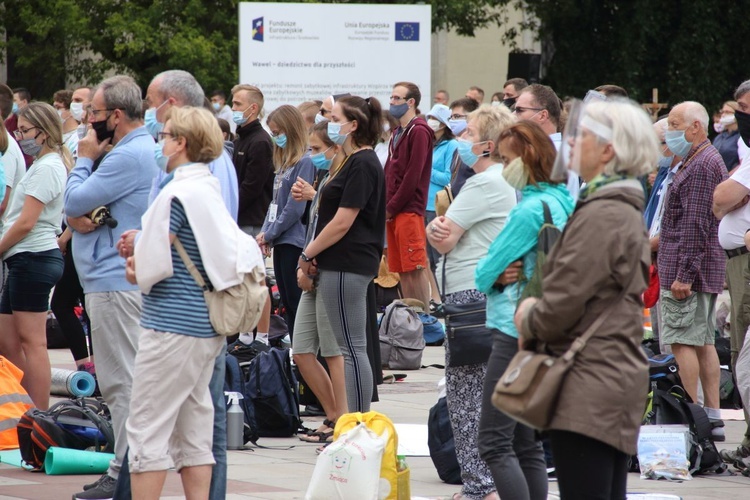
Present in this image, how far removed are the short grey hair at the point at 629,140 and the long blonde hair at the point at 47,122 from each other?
4.51 metres

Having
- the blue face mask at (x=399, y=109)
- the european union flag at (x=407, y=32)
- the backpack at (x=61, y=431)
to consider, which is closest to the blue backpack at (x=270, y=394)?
the backpack at (x=61, y=431)

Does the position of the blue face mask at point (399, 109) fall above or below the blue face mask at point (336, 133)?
below

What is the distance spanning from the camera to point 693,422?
7410 mm

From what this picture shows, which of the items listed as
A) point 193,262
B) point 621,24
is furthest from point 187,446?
point 621,24

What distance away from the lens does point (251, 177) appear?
10641 mm

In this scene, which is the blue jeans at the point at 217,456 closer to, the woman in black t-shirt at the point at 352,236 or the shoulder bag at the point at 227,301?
the shoulder bag at the point at 227,301

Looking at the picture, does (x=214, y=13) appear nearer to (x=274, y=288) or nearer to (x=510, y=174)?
(x=274, y=288)

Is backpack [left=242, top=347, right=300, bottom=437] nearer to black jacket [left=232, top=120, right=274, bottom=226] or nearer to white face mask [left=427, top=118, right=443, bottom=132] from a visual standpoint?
black jacket [left=232, top=120, right=274, bottom=226]

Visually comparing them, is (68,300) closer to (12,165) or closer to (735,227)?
(12,165)

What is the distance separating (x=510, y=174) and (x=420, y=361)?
Answer: 6194 mm

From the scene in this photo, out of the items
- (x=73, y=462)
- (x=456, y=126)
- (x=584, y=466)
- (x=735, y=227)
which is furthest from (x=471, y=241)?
(x=456, y=126)

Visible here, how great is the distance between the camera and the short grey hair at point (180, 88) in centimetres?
618

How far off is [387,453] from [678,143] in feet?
11.1

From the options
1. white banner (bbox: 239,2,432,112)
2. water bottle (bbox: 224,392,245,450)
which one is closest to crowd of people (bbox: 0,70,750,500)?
water bottle (bbox: 224,392,245,450)
